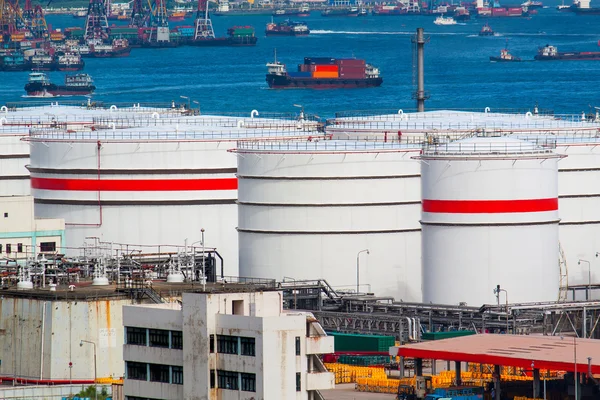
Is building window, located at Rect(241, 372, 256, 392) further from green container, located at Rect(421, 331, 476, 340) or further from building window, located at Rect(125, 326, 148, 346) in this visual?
green container, located at Rect(421, 331, 476, 340)

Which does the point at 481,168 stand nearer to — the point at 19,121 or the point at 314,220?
the point at 314,220

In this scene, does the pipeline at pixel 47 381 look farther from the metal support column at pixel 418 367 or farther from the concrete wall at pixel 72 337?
the metal support column at pixel 418 367

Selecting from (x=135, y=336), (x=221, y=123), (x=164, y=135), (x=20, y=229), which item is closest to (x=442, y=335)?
(x=135, y=336)

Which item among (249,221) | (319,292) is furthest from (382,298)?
(249,221)

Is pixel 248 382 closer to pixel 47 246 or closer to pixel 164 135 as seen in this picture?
pixel 47 246

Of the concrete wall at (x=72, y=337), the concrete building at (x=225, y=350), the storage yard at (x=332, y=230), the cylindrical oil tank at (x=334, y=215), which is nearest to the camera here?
the concrete building at (x=225, y=350)

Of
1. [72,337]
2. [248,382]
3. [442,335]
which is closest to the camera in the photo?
[248,382]

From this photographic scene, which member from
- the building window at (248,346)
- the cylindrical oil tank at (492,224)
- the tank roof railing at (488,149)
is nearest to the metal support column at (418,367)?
the building window at (248,346)
